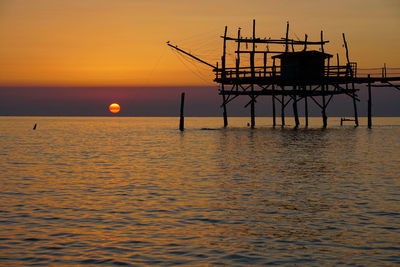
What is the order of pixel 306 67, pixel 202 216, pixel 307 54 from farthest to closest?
pixel 306 67
pixel 307 54
pixel 202 216

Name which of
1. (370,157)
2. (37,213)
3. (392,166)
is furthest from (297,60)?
(37,213)

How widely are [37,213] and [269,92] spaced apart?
49.5m

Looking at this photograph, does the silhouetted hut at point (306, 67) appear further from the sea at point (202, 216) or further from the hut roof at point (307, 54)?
the sea at point (202, 216)

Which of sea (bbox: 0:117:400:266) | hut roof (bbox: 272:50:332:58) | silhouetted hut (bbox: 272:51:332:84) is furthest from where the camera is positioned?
silhouetted hut (bbox: 272:51:332:84)

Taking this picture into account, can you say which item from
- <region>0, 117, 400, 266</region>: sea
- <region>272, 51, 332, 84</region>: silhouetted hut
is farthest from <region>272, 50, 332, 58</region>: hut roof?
<region>0, 117, 400, 266</region>: sea

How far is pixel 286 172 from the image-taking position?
25.6m

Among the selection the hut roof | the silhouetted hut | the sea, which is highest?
the hut roof

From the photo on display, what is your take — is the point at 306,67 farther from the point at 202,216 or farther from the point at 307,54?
the point at 202,216

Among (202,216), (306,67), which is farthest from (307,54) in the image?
(202,216)

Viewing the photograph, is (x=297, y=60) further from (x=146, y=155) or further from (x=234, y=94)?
(x=146, y=155)

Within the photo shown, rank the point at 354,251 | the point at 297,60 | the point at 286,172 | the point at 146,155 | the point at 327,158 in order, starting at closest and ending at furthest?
1. the point at 354,251
2. the point at 286,172
3. the point at 327,158
4. the point at 146,155
5. the point at 297,60

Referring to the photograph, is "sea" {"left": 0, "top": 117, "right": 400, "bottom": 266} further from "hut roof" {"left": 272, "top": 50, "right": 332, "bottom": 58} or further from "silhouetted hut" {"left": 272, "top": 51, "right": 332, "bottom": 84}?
"silhouetted hut" {"left": 272, "top": 51, "right": 332, "bottom": 84}

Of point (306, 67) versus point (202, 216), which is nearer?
point (202, 216)

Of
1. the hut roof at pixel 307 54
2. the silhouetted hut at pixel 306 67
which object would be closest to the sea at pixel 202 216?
the hut roof at pixel 307 54
